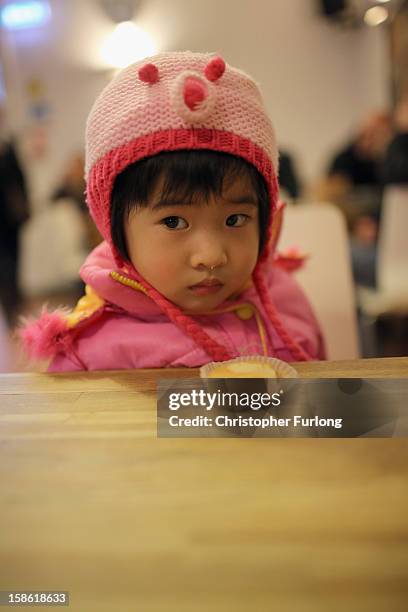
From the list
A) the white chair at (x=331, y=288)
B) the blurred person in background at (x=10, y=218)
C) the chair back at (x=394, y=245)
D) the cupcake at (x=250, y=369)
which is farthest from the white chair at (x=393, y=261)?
the blurred person in background at (x=10, y=218)

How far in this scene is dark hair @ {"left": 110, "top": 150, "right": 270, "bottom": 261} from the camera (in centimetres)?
61

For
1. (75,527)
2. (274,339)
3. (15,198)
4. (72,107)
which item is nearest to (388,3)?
(72,107)

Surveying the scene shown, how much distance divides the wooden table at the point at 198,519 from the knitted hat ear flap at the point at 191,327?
20 cm

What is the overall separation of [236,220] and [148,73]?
184mm

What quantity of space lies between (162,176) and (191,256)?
9cm

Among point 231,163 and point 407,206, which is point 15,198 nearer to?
point 407,206

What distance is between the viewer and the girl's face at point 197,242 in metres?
0.62

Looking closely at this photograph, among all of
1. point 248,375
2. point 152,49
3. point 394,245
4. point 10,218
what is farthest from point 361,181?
point 248,375

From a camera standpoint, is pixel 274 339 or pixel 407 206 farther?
pixel 407 206

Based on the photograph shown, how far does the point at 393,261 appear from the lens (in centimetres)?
182

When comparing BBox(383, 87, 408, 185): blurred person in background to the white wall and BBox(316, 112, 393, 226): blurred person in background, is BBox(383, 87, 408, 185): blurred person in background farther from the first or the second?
the white wall

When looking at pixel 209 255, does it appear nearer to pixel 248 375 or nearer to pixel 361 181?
pixel 248 375

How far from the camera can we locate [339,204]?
2785 mm

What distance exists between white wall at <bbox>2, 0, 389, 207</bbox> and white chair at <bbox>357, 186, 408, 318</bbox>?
2688 mm
